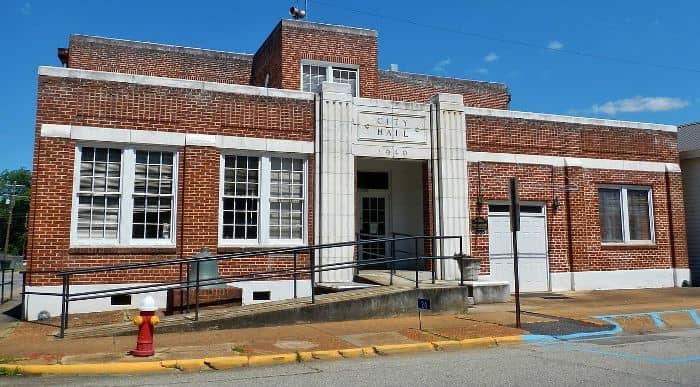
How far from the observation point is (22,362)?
25.2ft

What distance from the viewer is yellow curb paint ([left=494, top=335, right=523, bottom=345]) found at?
9609 millimetres

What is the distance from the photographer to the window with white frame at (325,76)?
1834 cm

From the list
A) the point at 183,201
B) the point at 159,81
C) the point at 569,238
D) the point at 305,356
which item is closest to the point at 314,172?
the point at 183,201

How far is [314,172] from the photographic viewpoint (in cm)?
1446

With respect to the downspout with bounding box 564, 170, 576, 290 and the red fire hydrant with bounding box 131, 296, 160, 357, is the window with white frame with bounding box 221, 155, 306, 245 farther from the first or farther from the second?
the downspout with bounding box 564, 170, 576, 290

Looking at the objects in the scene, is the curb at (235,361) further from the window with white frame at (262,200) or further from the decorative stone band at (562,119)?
the decorative stone band at (562,119)

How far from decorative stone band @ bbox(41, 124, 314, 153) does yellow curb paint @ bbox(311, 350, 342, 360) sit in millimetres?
6690

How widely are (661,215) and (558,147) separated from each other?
426 centimetres

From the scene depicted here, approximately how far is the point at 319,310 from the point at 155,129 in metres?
5.67

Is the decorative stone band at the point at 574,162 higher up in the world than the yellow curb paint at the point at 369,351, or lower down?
higher up

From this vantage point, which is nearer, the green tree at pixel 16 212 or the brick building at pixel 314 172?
the brick building at pixel 314 172

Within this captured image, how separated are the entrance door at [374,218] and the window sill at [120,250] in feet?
18.8

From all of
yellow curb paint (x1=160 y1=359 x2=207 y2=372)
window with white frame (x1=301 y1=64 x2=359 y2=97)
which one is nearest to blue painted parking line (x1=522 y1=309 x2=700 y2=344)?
yellow curb paint (x1=160 y1=359 x2=207 y2=372)

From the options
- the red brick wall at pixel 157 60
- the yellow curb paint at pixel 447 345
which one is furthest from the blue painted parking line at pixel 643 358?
the red brick wall at pixel 157 60
